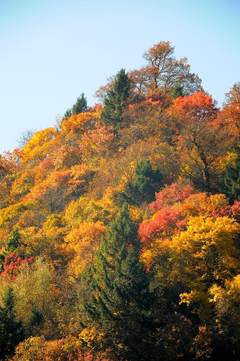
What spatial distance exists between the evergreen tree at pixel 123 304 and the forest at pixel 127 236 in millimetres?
88

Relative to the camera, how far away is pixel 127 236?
47500mm

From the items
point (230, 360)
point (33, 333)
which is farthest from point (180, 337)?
point (33, 333)

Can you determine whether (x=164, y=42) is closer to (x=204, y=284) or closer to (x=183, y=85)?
(x=183, y=85)

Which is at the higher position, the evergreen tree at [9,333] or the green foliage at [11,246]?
the green foliage at [11,246]

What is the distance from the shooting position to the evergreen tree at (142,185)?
204ft

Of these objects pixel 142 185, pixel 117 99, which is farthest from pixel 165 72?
pixel 142 185

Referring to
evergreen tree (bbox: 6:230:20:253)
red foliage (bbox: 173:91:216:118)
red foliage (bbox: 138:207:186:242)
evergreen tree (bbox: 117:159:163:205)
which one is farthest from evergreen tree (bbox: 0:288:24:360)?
red foliage (bbox: 173:91:216:118)

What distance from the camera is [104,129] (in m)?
80.1

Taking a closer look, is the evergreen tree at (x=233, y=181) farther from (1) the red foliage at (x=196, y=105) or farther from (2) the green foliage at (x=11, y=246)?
(2) the green foliage at (x=11, y=246)

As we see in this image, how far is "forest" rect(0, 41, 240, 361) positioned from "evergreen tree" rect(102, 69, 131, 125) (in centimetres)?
23

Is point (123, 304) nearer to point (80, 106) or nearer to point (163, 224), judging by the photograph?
point (163, 224)

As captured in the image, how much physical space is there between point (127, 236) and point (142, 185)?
15514 millimetres

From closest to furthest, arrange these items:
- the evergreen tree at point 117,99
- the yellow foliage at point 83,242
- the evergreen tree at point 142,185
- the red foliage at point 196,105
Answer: the yellow foliage at point 83,242, the evergreen tree at point 142,185, the red foliage at point 196,105, the evergreen tree at point 117,99

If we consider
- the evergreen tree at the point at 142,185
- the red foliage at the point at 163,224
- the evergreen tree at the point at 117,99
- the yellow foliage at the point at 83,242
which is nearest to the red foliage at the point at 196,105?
the evergreen tree at the point at 117,99
